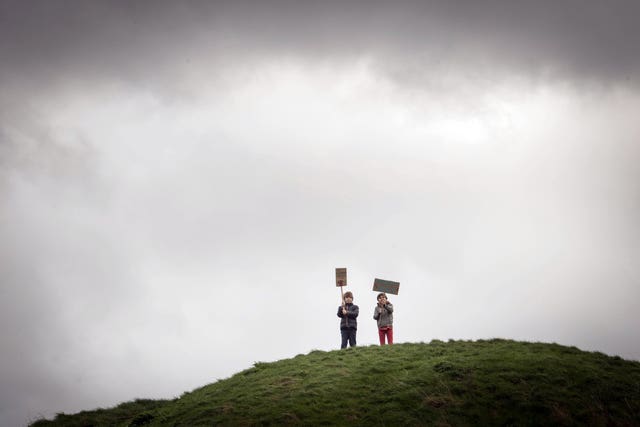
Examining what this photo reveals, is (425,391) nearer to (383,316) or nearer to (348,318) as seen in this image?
(383,316)

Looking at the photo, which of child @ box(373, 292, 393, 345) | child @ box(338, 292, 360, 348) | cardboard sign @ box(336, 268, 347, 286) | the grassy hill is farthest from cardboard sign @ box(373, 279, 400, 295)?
the grassy hill

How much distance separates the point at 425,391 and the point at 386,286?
8.89 m

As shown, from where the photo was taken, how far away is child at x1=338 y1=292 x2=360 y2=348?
91.1 ft

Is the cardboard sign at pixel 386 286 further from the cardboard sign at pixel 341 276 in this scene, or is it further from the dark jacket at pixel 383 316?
the cardboard sign at pixel 341 276

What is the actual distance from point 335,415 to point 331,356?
7.31 m

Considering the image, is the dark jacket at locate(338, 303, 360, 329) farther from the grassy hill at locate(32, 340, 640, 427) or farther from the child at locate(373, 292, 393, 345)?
the grassy hill at locate(32, 340, 640, 427)

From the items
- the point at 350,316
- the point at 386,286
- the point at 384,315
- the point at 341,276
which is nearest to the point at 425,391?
the point at 384,315

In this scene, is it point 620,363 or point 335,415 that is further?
point 620,363

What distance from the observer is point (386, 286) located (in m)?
27.4

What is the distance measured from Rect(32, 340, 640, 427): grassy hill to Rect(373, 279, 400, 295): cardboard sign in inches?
122

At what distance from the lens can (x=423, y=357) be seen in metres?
23.5

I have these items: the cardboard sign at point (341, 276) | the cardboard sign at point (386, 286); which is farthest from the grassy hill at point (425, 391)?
the cardboard sign at point (341, 276)

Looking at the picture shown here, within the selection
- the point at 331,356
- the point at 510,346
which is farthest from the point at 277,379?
the point at 510,346

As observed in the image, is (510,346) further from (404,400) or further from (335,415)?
(335,415)
